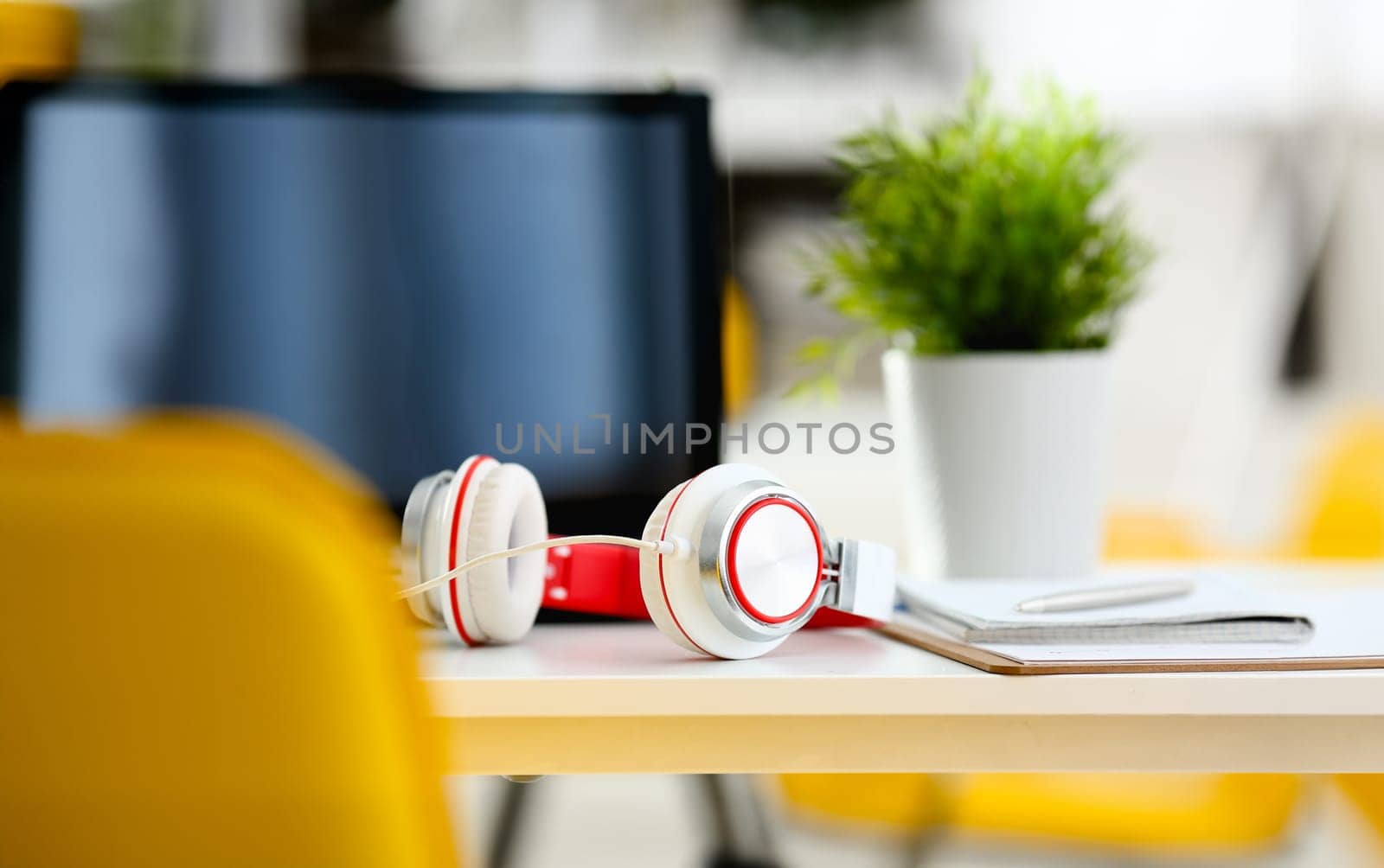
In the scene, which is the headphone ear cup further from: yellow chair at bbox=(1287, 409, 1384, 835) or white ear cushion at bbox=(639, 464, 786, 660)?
yellow chair at bbox=(1287, 409, 1384, 835)

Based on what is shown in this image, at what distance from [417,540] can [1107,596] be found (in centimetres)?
40

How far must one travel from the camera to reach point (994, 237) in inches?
35.1

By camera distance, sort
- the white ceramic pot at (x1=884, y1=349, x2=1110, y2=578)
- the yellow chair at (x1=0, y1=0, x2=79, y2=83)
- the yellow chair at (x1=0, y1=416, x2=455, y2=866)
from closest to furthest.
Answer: the yellow chair at (x1=0, y1=416, x2=455, y2=866) → the white ceramic pot at (x1=884, y1=349, x2=1110, y2=578) → the yellow chair at (x1=0, y1=0, x2=79, y2=83)

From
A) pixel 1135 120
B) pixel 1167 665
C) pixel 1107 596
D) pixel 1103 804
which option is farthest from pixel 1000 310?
pixel 1135 120

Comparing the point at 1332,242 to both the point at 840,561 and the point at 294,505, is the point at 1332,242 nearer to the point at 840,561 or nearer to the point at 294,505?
the point at 840,561

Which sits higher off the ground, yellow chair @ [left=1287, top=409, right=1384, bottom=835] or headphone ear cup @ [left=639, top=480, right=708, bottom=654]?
headphone ear cup @ [left=639, top=480, right=708, bottom=654]

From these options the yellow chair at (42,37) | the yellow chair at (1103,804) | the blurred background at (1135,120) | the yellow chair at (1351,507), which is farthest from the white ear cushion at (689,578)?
the yellow chair at (42,37)

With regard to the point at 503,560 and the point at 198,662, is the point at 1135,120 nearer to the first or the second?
the point at 503,560

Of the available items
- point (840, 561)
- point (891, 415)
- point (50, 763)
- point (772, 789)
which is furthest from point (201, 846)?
point (772, 789)

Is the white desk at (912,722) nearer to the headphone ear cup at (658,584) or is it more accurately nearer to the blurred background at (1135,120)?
A: the headphone ear cup at (658,584)

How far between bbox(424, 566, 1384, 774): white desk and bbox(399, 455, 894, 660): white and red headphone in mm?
48

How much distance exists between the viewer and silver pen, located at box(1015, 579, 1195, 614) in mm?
704

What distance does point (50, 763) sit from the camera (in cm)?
32

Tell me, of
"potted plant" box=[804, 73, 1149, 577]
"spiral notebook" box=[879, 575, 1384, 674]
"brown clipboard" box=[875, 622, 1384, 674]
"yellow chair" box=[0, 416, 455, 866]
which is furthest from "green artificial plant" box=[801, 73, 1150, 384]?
"yellow chair" box=[0, 416, 455, 866]
